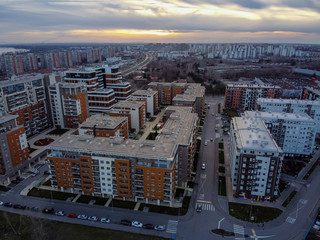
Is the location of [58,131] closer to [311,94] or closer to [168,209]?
[168,209]

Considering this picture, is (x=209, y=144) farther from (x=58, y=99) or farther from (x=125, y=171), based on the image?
(x=58, y=99)

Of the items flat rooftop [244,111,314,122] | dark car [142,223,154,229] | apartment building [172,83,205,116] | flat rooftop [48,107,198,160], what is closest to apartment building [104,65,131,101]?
apartment building [172,83,205,116]

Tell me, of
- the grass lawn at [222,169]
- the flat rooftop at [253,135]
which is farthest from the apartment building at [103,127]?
the flat rooftop at [253,135]

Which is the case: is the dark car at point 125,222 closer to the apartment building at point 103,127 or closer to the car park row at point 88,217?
the car park row at point 88,217

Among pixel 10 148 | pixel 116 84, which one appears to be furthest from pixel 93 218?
pixel 116 84

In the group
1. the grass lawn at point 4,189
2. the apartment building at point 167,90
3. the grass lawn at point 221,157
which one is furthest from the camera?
the apartment building at point 167,90

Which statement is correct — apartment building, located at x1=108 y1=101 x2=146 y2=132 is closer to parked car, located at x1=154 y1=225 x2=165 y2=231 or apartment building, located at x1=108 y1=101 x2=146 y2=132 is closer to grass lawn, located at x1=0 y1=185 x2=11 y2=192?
grass lawn, located at x1=0 y1=185 x2=11 y2=192

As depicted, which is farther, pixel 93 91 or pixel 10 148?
pixel 93 91
